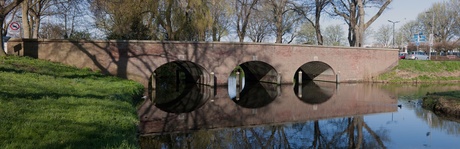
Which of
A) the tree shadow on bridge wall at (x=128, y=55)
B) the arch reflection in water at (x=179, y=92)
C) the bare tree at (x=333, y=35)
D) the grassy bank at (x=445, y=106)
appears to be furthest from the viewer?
the bare tree at (x=333, y=35)

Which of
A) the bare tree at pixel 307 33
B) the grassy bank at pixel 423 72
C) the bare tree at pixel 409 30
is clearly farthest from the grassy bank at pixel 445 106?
the bare tree at pixel 409 30

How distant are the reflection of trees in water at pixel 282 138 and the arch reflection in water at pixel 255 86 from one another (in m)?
5.25

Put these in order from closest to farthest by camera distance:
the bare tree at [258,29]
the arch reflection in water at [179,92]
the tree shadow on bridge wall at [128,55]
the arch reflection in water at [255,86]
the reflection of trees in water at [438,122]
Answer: the reflection of trees in water at [438,122] → the arch reflection in water at [179,92] → the arch reflection in water at [255,86] → the tree shadow on bridge wall at [128,55] → the bare tree at [258,29]

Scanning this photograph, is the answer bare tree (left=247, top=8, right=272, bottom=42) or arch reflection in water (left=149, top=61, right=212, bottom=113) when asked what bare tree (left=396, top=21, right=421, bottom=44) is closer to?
bare tree (left=247, top=8, right=272, bottom=42)

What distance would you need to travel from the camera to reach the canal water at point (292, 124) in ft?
32.1

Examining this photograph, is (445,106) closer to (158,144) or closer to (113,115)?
(158,144)

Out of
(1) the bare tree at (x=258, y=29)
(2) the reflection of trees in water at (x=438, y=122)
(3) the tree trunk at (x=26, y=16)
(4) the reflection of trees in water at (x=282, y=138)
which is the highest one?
(1) the bare tree at (x=258, y=29)

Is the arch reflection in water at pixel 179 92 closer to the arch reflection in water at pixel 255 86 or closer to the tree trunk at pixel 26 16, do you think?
the arch reflection in water at pixel 255 86

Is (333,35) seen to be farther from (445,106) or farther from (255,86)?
(445,106)

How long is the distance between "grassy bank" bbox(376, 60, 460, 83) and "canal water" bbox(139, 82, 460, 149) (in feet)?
43.7

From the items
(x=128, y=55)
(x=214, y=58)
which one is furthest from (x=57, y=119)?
(x=214, y=58)

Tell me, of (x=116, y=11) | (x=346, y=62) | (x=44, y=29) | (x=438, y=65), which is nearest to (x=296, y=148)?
(x=116, y=11)

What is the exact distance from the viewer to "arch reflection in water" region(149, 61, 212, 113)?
53.5 ft

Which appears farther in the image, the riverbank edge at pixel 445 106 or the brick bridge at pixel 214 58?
the brick bridge at pixel 214 58
